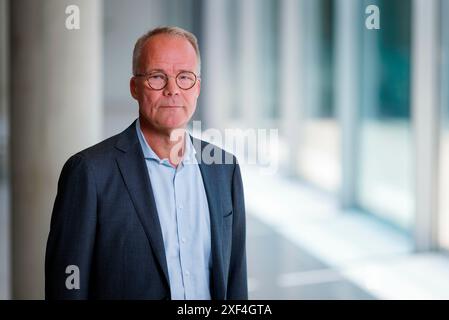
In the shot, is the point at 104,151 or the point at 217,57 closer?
the point at 104,151

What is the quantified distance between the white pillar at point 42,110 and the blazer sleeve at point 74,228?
815 millimetres

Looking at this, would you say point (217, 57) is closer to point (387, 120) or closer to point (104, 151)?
point (387, 120)

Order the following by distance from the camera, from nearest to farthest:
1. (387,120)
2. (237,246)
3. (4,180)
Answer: (237,246)
(387,120)
(4,180)

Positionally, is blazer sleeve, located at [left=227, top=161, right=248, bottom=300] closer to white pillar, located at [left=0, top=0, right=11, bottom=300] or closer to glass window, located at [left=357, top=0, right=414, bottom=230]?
white pillar, located at [left=0, top=0, right=11, bottom=300]

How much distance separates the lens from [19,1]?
252 centimetres

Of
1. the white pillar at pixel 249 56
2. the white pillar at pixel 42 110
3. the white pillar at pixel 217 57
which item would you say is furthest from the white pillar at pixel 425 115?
the white pillar at pixel 249 56

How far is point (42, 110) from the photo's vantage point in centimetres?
249

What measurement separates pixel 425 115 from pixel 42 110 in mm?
2753

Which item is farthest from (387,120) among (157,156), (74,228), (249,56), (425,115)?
(74,228)

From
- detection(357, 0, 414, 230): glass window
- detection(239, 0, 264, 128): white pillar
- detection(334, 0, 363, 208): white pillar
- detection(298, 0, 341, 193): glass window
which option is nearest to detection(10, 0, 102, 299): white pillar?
detection(357, 0, 414, 230): glass window

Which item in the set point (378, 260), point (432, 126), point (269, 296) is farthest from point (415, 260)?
point (269, 296)

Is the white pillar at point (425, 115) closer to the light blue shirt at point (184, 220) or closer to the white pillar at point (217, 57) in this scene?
the white pillar at point (217, 57)
